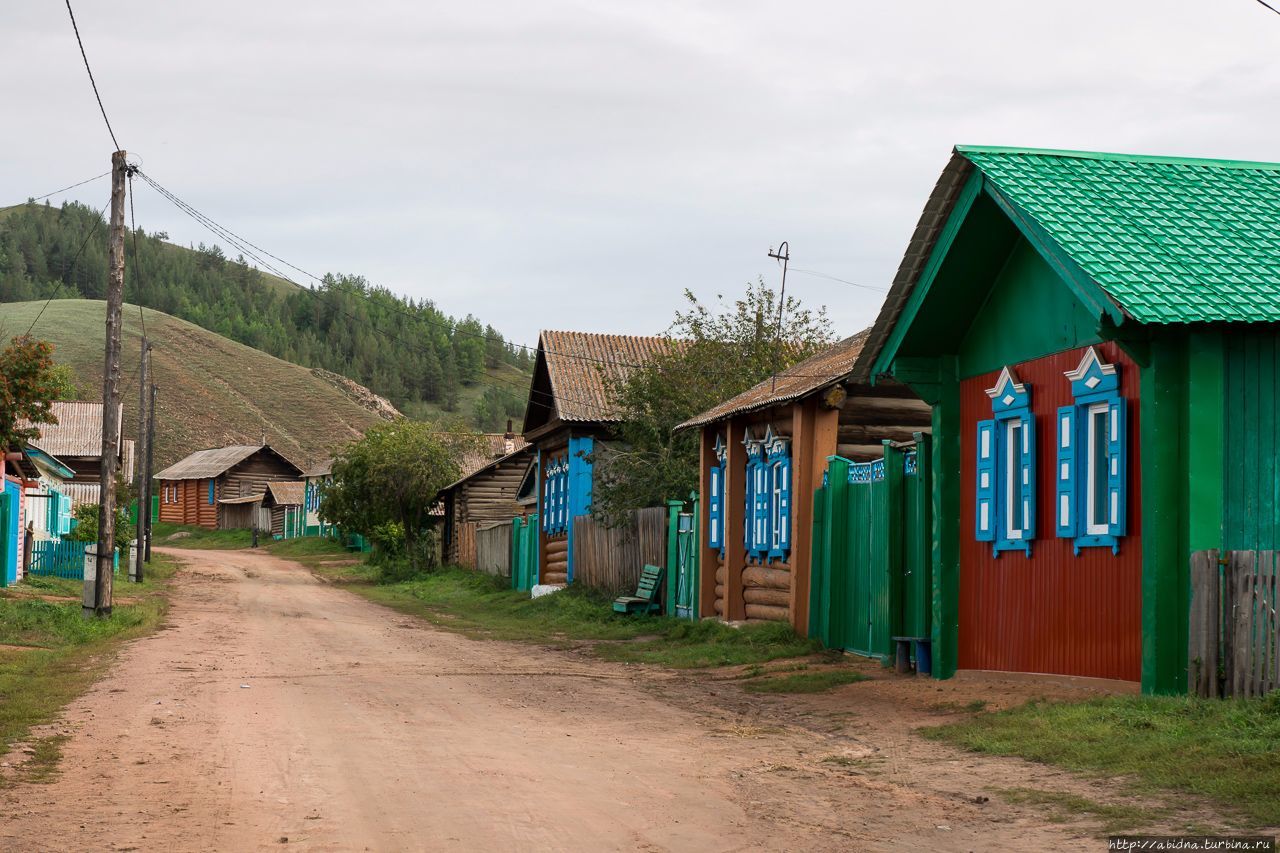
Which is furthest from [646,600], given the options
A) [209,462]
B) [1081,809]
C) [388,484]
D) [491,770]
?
[209,462]

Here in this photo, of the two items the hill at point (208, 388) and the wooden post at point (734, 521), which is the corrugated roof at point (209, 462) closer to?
the hill at point (208, 388)

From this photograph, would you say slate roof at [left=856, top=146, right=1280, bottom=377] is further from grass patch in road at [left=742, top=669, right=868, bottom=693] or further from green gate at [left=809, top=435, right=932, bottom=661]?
grass patch in road at [left=742, top=669, right=868, bottom=693]

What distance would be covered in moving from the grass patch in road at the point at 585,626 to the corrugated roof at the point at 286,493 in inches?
1544

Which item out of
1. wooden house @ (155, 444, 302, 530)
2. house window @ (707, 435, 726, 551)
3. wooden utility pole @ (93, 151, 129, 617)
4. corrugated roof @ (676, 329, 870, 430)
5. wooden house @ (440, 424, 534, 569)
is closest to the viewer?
corrugated roof @ (676, 329, 870, 430)

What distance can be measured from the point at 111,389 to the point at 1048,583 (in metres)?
17.8

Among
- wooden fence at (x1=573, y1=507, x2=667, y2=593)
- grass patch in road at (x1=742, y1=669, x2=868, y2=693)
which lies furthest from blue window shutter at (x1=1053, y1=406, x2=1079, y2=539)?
wooden fence at (x1=573, y1=507, x2=667, y2=593)

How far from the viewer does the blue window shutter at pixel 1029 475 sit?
12828 millimetres

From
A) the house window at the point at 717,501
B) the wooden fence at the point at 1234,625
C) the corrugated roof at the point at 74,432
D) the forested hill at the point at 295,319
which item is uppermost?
the forested hill at the point at 295,319

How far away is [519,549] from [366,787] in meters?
27.9

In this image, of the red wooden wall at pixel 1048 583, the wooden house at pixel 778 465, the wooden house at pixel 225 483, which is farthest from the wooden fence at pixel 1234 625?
the wooden house at pixel 225 483

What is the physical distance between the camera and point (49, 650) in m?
18.1

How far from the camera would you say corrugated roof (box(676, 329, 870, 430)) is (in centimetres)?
1800


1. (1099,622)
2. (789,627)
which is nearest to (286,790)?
(1099,622)

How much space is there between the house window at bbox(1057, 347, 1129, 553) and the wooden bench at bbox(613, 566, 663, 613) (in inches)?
523
